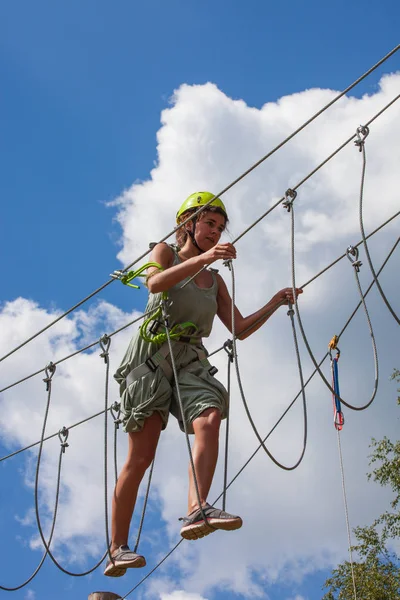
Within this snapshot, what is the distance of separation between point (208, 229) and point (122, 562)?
1.40 meters

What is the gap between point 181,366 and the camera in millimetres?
3559

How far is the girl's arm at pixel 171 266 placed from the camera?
3209 millimetres

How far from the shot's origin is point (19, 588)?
4305mm

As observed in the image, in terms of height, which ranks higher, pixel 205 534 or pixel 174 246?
pixel 174 246

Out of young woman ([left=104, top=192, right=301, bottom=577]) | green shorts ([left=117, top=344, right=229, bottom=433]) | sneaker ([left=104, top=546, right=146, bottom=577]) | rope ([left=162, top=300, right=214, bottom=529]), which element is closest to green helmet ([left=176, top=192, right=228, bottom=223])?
young woman ([left=104, top=192, right=301, bottom=577])

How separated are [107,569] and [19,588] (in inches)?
45.7

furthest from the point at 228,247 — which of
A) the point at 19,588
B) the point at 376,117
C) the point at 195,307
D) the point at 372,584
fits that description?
the point at 372,584

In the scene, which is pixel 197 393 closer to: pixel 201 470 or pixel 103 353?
pixel 201 470

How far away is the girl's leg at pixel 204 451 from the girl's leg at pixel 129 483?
0.84ft

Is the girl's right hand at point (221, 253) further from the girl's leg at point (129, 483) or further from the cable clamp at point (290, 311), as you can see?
the girl's leg at point (129, 483)

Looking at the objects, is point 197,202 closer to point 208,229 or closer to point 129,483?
point 208,229

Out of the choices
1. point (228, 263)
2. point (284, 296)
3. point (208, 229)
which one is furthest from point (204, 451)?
point (208, 229)

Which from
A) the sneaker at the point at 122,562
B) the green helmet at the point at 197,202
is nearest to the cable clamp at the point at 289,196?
the green helmet at the point at 197,202

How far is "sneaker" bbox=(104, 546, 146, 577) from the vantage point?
3.29 meters
